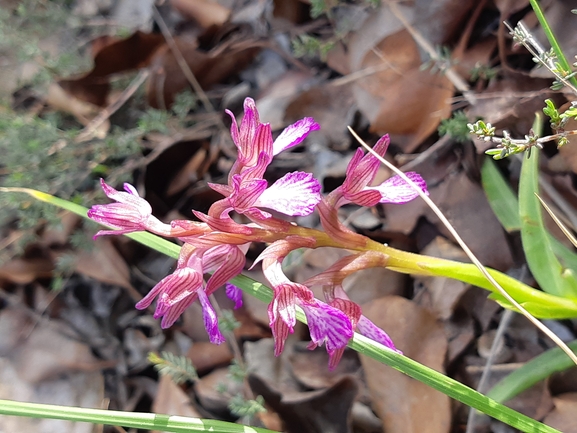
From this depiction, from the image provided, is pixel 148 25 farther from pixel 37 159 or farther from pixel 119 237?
pixel 119 237

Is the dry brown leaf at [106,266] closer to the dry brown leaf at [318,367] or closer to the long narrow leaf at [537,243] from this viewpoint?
the dry brown leaf at [318,367]

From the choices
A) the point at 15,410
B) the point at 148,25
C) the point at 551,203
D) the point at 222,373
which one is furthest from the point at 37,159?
the point at 551,203

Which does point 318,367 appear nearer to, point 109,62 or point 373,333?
point 373,333

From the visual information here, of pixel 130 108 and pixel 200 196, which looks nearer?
pixel 200 196

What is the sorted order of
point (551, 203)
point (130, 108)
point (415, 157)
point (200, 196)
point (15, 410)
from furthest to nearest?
point (130, 108)
point (200, 196)
point (415, 157)
point (551, 203)
point (15, 410)

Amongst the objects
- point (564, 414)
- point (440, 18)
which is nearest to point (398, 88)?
point (440, 18)

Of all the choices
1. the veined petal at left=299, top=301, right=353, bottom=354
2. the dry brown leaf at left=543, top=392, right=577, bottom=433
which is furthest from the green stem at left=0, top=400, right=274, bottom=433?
the dry brown leaf at left=543, top=392, right=577, bottom=433
